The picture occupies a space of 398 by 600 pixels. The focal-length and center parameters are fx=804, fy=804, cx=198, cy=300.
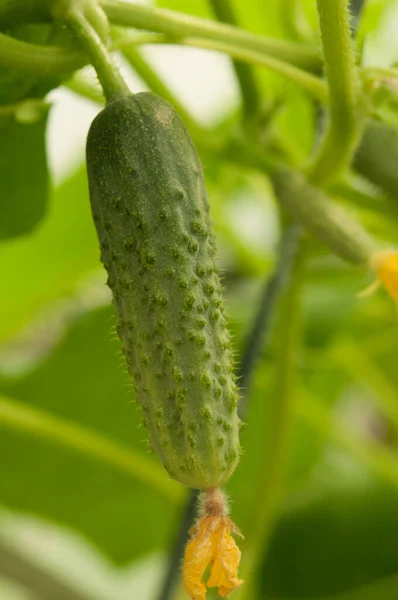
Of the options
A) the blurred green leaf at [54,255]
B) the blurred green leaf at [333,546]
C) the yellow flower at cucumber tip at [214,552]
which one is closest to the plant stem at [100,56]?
the yellow flower at cucumber tip at [214,552]

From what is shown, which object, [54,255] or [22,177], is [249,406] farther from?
[22,177]

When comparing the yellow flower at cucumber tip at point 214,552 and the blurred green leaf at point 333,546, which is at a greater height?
the yellow flower at cucumber tip at point 214,552

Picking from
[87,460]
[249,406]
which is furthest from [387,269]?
[87,460]

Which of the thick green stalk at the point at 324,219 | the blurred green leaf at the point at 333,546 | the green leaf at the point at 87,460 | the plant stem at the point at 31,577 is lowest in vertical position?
the plant stem at the point at 31,577

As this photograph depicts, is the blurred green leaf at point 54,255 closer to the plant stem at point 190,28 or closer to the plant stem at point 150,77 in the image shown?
the plant stem at point 150,77

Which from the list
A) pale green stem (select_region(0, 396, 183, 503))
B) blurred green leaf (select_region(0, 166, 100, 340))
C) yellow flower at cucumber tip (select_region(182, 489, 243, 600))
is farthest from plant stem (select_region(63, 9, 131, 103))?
blurred green leaf (select_region(0, 166, 100, 340))

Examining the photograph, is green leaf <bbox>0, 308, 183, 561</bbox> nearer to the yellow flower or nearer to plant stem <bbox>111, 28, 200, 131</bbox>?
plant stem <bbox>111, 28, 200, 131</bbox>

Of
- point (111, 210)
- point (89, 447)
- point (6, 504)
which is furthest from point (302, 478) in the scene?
point (111, 210)
